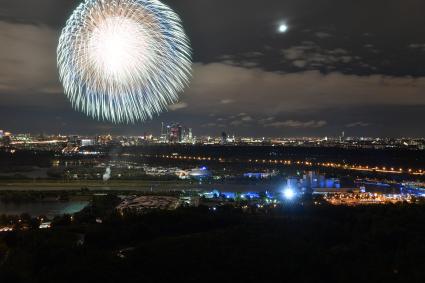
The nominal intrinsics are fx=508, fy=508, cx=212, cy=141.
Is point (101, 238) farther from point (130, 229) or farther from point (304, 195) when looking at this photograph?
point (304, 195)

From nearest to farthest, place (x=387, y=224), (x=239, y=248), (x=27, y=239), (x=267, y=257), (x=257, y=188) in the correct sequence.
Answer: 1. (x=267, y=257)
2. (x=239, y=248)
3. (x=27, y=239)
4. (x=387, y=224)
5. (x=257, y=188)

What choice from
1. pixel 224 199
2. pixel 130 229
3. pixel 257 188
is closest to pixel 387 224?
pixel 130 229

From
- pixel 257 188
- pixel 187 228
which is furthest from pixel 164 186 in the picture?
pixel 187 228

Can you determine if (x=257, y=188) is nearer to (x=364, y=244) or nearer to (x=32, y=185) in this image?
(x=32, y=185)

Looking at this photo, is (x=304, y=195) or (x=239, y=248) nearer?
(x=239, y=248)

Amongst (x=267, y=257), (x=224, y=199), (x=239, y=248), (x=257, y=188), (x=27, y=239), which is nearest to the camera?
(x=267, y=257)

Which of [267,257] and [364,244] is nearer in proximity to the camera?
[267,257]
